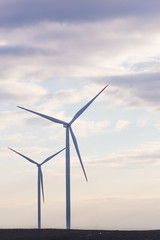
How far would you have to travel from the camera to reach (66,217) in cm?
10962
